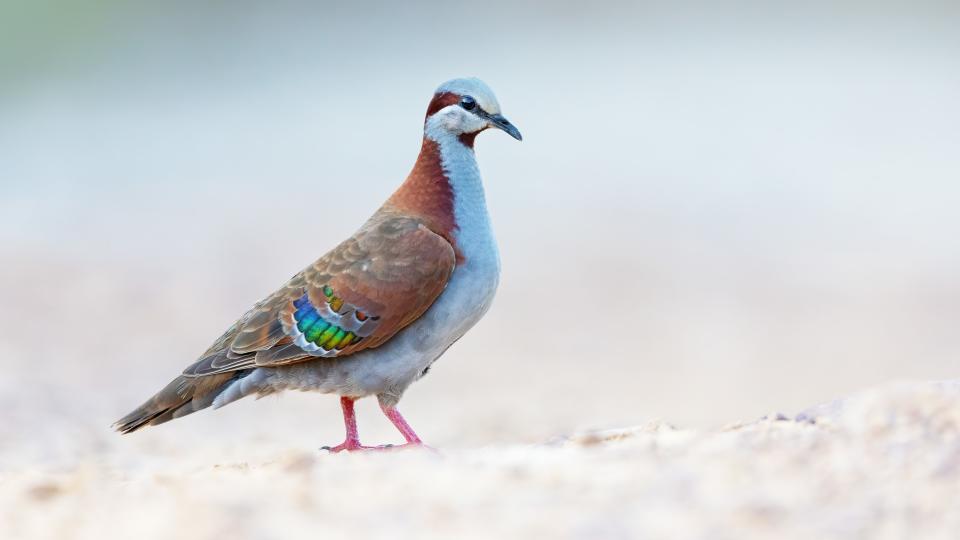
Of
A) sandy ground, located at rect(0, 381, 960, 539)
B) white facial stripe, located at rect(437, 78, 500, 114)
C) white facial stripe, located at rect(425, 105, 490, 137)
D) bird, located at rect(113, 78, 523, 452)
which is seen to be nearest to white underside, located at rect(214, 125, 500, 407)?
bird, located at rect(113, 78, 523, 452)

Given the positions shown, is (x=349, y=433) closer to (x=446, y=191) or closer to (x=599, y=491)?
(x=446, y=191)

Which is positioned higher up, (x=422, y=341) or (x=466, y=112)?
(x=466, y=112)

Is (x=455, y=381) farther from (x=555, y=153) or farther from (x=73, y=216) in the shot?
(x=555, y=153)

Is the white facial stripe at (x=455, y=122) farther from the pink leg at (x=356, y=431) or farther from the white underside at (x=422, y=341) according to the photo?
the pink leg at (x=356, y=431)

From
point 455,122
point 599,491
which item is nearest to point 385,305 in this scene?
point 455,122

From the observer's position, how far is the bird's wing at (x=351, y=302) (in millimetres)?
6188

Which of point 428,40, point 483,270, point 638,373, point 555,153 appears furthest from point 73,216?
point 428,40

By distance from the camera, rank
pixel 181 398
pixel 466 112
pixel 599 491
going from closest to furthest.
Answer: pixel 599 491
pixel 181 398
pixel 466 112

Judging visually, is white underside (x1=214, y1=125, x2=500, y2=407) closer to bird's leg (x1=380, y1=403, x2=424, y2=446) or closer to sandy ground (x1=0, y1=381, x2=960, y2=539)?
bird's leg (x1=380, y1=403, x2=424, y2=446)

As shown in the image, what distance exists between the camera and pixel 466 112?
6.65 metres

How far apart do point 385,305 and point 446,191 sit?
0.62 meters

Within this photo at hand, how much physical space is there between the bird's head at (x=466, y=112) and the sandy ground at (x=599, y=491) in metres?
1.90

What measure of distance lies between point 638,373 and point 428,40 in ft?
103

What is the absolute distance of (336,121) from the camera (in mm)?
29656
